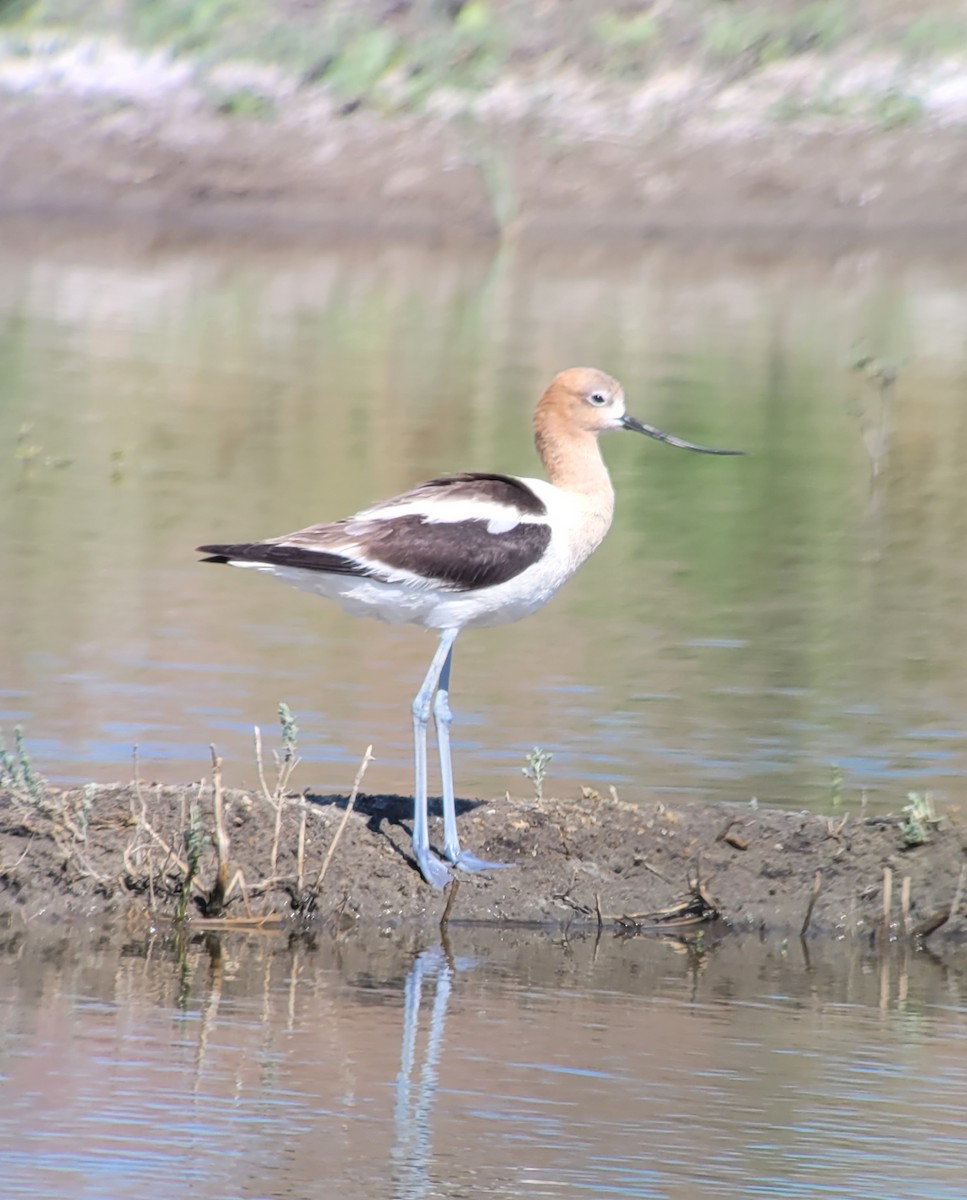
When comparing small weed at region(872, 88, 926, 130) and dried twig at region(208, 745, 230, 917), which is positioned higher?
small weed at region(872, 88, 926, 130)

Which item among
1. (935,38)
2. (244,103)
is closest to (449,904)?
(244,103)

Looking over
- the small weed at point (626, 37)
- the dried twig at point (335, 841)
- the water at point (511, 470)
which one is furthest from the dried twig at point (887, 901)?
the small weed at point (626, 37)

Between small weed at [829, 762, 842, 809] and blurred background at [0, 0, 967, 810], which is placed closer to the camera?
small weed at [829, 762, 842, 809]

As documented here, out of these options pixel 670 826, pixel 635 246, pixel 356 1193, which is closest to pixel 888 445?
pixel 670 826

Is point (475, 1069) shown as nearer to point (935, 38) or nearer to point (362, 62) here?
point (362, 62)

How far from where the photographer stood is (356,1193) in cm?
565

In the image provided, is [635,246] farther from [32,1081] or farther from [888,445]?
[32,1081]

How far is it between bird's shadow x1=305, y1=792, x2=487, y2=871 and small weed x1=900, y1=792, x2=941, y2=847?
4.76 ft

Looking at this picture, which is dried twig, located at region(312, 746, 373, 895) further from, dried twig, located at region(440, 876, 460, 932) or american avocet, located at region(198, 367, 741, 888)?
dried twig, located at region(440, 876, 460, 932)

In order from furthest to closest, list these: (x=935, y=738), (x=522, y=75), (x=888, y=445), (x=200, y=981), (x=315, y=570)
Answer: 1. (x=522, y=75)
2. (x=888, y=445)
3. (x=935, y=738)
4. (x=315, y=570)
5. (x=200, y=981)

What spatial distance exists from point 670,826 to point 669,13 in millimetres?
40055

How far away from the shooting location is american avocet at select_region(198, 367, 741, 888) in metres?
7.95

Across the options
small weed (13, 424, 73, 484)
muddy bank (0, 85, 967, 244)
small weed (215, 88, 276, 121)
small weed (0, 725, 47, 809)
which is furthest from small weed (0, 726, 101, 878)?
small weed (215, 88, 276, 121)

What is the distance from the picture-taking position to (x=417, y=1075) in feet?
21.4
